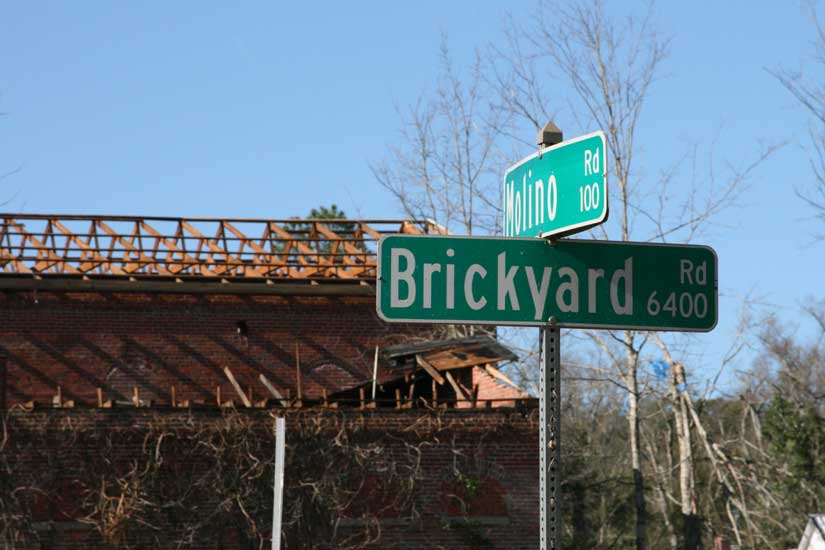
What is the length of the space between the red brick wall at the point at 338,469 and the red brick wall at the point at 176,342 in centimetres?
571

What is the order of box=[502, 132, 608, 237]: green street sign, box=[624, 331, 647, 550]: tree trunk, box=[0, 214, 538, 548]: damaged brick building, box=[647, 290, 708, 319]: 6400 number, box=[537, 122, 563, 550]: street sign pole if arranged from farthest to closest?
box=[624, 331, 647, 550]: tree trunk < box=[0, 214, 538, 548]: damaged brick building < box=[647, 290, 708, 319]: 6400 number < box=[502, 132, 608, 237]: green street sign < box=[537, 122, 563, 550]: street sign pole

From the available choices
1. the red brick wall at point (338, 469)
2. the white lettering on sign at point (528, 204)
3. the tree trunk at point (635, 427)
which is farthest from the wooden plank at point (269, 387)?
the white lettering on sign at point (528, 204)

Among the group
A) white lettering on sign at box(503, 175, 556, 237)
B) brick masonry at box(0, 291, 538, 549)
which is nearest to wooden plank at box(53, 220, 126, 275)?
brick masonry at box(0, 291, 538, 549)

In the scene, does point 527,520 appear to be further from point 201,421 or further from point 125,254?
point 125,254

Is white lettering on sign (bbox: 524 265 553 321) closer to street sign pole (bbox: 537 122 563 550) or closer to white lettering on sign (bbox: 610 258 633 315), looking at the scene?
street sign pole (bbox: 537 122 563 550)

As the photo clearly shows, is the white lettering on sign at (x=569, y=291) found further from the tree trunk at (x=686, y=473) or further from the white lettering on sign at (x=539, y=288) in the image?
the tree trunk at (x=686, y=473)

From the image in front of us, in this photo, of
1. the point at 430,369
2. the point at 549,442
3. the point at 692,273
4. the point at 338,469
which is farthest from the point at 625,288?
the point at 430,369

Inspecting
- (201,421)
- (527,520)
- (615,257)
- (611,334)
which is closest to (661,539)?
(611,334)

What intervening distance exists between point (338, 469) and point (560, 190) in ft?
61.5

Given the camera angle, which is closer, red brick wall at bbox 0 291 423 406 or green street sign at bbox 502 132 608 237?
green street sign at bbox 502 132 608 237

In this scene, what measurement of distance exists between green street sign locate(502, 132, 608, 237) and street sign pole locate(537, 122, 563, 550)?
355 millimetres

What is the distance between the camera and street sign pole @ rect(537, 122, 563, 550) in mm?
3971

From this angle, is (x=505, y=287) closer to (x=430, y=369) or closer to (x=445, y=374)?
(x=430, y=369)

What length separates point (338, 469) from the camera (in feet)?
74.2
